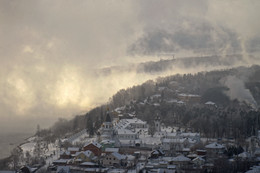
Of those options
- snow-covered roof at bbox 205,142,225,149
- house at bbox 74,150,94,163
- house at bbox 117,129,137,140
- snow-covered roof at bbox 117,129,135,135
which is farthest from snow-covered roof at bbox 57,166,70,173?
snow-covered roof at bbox 117,129,135,135

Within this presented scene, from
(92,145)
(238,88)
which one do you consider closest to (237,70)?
(238,88)

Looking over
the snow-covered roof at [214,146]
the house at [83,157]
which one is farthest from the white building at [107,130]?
the snow-covered roof at [214,146]

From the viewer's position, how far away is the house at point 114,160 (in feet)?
76.3

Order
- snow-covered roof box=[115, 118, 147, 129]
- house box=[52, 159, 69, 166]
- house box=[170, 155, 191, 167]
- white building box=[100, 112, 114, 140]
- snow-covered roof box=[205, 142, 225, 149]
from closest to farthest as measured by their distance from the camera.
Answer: house box=[170, 155, 191, 167] → house box=[52, 159, 69, 166] → snow-covered roof box=[205, 142, 225, 149] → white building box=[100, 112, 114, 140] → snow-covered roof box=[115, 118, 147, 129]

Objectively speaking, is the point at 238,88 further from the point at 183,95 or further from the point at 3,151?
the point at 3,151

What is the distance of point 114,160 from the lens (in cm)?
2344

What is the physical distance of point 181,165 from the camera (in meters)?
22.0

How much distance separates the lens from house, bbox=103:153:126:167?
2325 cm

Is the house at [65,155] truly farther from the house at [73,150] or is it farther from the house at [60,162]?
the house at [60,162]

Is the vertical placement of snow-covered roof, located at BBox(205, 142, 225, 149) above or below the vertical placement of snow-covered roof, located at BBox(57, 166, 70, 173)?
above

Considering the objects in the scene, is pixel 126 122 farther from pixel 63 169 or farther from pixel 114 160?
pixel 63 169

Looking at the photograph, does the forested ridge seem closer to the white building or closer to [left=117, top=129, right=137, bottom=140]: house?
the white building

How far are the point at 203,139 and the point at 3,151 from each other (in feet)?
41.4

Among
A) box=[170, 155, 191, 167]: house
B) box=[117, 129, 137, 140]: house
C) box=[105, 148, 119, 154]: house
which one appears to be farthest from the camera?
box=[117, 129, 137, 140]: house
